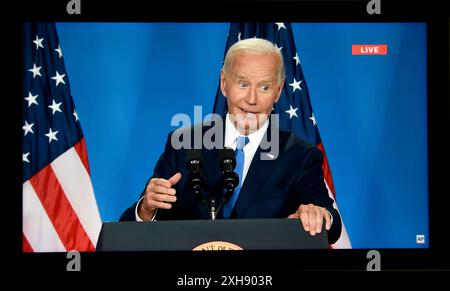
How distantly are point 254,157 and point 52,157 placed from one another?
4.00 feet

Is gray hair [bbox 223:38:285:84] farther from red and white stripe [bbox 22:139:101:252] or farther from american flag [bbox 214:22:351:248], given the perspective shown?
red and white stripe [bbox 22:139:101:252]

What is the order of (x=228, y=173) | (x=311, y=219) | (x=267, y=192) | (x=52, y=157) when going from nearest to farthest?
(x=228, y=173)
(x=311, y=219)
(x=267, y=192)
(x=52, y=157)

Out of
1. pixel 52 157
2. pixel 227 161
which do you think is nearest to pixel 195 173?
pixel 227 161

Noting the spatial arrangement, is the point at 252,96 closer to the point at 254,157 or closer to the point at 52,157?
the point at 254,157

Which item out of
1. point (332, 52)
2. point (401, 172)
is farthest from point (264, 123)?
point (401, 172)

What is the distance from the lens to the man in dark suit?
4.28 m

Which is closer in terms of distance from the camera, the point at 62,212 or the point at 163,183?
the point at 163,183

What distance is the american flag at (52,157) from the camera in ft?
14.2

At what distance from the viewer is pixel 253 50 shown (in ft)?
14.3

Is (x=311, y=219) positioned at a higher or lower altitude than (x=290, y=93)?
lower

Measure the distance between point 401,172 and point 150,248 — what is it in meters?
1.59

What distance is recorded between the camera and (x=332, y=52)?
4387mm

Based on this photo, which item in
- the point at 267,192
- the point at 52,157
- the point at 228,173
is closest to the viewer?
the point at 228,173

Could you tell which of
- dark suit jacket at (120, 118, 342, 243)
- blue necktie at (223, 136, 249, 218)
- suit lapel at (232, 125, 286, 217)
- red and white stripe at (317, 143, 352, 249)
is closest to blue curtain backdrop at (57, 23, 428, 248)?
red and white stripe at (317, 143, 352, 249)
